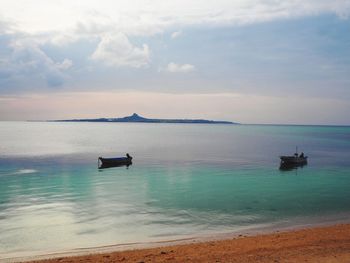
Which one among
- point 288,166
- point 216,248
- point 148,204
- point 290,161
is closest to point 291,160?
point 290,161

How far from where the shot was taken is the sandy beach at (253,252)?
1579 cm

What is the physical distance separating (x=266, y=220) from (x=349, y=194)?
55.6 ft

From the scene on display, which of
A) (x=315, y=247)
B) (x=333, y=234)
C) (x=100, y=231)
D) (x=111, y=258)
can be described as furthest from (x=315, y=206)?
(x=111, y=258)

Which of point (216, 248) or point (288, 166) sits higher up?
point (216, 248)

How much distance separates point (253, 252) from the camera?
55.2 ft

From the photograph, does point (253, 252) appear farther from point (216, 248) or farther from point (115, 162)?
point (115, 162)

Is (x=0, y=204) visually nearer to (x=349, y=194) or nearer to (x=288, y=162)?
(x=349, y=194)

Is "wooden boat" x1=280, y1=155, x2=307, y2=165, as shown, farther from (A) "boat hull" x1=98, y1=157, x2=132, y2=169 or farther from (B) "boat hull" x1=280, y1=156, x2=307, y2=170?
(A) "boat hull" x1=98, y1=157, x2=132, y2=169

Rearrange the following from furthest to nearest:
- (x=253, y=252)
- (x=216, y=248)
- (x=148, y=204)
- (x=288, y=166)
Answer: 1. (x=288, y=166)
2. (x=148, y=204)
3. (x=216, y=248)
4. (x=253, y=252)

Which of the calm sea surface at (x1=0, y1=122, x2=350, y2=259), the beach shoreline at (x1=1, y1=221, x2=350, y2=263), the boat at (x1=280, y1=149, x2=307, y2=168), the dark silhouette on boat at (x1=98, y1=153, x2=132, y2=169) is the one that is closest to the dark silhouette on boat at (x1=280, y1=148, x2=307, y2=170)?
the boat at (x1=280, y1=149, x2=307, y2=168)

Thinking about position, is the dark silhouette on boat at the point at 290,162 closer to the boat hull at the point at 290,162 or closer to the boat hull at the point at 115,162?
the boat hull at the point at 290,162

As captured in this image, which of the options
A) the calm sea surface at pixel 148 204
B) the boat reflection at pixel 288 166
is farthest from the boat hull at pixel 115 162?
the boat reflection at pixel 288 166

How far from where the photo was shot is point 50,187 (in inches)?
1695

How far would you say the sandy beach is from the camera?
1579cm
